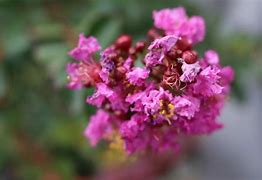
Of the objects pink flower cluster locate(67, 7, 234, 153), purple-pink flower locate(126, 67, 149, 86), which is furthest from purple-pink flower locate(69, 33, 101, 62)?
purple-pink flower locate(126, 67, 149, 86)

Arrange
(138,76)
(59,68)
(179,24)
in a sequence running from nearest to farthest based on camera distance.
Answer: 1. (138,76)
2. (179,24)
3. (59,68)

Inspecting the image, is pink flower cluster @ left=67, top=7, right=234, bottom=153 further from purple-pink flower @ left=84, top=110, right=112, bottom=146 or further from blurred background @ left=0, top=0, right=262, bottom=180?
blurred background @ left=0, top=0, right=262, bottom=180

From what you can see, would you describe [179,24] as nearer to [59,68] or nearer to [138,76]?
[138,76]

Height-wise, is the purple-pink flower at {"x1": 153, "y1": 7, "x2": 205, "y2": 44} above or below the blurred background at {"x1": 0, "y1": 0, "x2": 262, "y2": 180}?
below

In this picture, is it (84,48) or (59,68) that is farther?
(59,68)

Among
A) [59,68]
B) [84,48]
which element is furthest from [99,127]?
[59,68]

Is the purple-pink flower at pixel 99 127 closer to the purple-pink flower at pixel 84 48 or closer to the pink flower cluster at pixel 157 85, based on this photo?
the pink flower cluster at pixel 157 85
